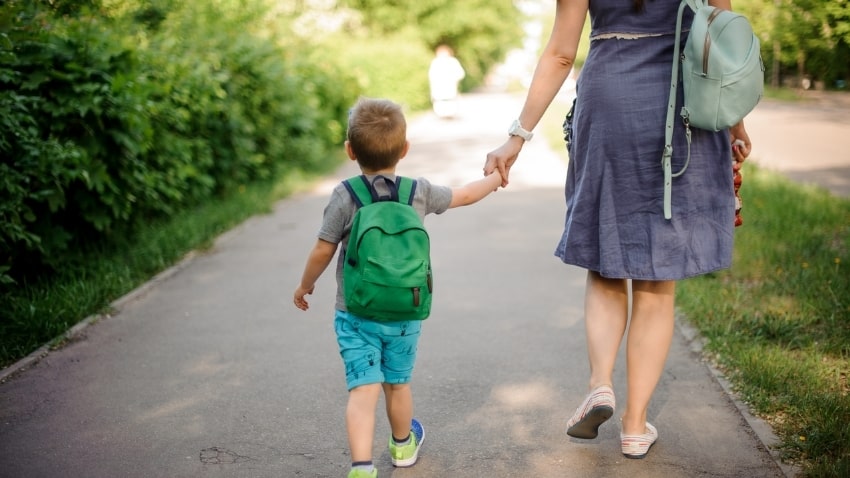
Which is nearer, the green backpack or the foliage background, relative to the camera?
the green backpack

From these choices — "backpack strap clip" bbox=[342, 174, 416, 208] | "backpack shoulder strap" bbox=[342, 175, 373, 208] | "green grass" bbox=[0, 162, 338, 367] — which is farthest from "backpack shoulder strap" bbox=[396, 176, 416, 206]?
"green grass" bbox=[0, 162, 338, 367]

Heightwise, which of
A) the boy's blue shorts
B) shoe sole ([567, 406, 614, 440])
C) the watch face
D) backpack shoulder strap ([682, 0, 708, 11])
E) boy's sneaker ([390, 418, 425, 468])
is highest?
backpack shoulder strap ([682, 0, 708, 11])

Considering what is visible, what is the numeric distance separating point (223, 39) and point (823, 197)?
6.95 metres

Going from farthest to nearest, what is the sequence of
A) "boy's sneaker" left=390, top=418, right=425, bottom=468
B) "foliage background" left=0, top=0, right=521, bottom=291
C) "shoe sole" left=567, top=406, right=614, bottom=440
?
"foliage background" left=0, top=0, right=521, bottom=291 < "boy's sneaker" left=390, top=418, right=425, bottom=468 < "shoe sole" left=567, top=406, right=614, bottom=440

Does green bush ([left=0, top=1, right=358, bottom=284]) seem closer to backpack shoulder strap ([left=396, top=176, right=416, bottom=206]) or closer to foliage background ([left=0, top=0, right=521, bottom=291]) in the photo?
foliage background ([left=0, top=0, right=521, bottom=291])

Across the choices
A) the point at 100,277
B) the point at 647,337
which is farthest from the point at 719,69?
the point at 100,277

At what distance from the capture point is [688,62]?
2807 mm

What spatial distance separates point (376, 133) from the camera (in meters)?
2.78

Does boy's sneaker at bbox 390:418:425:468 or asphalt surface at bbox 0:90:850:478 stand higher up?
boy's sneaker at bbox 390:418:425:468

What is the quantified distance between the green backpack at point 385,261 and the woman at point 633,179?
0.55 m

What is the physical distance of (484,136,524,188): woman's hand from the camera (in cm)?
313

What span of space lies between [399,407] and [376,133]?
3.35 ft

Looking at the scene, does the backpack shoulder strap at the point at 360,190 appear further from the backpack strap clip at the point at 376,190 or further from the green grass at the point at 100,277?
the green grass at the point at 100,277

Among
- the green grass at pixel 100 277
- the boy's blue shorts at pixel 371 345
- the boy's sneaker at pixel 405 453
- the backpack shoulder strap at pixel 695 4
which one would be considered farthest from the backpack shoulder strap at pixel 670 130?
A: the green grass at pixel 100 277
